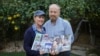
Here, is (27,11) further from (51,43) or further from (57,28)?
(51,43)

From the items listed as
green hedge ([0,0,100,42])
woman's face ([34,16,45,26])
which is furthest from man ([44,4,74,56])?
green hedge ([0,0,100,42])

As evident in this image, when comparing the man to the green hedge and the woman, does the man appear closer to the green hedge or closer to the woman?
the woman

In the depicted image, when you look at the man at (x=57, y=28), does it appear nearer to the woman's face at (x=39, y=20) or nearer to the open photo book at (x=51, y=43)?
the open photo book at (x=51, y=43)

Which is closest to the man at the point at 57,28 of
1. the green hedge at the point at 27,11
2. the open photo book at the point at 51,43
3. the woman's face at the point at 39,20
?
the open photo book at the point at 51,43

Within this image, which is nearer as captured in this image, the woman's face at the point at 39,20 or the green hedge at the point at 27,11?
the woman's face at the point at 39,20

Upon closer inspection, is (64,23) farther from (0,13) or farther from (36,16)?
(0,13)

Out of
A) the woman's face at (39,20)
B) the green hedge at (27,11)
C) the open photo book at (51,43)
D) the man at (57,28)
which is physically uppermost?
the woman's face at (39,20)

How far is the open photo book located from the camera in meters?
3.97

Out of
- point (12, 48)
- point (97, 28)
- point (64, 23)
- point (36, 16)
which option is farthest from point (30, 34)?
point (97, 28)

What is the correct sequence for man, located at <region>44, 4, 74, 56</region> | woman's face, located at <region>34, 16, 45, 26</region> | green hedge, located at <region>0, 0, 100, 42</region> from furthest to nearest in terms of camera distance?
green hedge, located at <region>0, 0, 100, 42</region> → man, located at <region>44, 4, 74, 56</region> → woman's face, located at <region>34, 16, 45, 26</region>

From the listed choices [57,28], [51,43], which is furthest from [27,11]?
[51,43]

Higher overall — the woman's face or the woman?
the woman's face

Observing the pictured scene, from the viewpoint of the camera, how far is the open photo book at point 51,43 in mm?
3975

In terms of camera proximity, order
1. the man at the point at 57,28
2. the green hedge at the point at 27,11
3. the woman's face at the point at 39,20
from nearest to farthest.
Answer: the woman's face at the point at 39,20 < the man at the point at 57,28 < the green hedge at the point at 27,11
